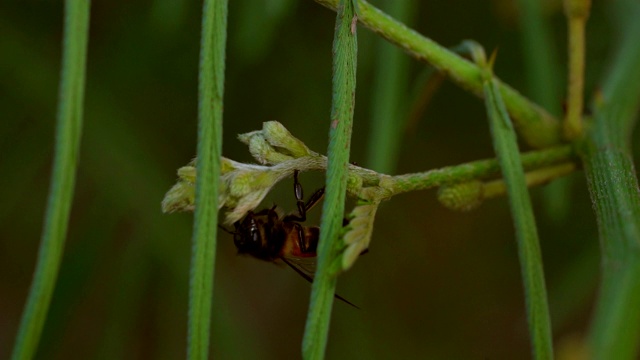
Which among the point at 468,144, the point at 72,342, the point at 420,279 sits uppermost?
the point at 468,144

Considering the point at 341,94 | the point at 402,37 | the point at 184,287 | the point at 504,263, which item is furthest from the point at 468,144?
the point at 341,94

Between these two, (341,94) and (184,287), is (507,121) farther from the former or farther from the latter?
(184,287)

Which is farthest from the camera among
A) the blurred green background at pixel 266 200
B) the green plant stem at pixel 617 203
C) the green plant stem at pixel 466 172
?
the blurred green background at pixel 266 200

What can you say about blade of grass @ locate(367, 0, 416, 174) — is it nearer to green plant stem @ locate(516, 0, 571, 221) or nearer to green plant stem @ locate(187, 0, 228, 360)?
green plant stem @ locate(516, 0, 571, 221)

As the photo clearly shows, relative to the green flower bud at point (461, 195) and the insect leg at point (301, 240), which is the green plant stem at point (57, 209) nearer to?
the green flower bud at point (461, 195)

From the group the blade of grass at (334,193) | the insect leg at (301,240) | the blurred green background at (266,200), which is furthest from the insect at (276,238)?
the blade of grass at (334,193)

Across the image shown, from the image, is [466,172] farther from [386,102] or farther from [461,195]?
[386,102]
